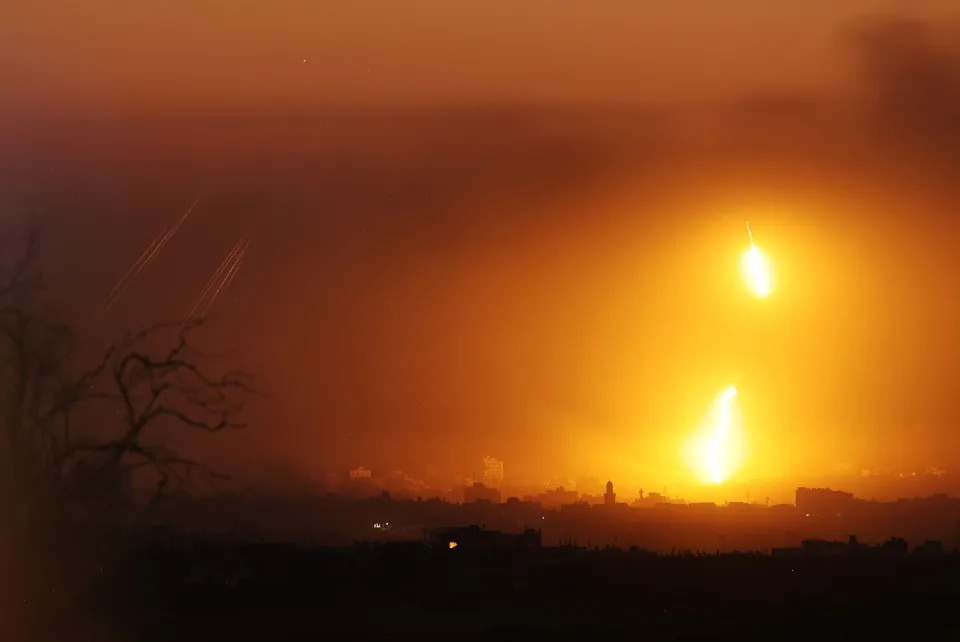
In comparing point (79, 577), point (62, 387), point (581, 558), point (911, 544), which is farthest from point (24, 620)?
point (911, 544)

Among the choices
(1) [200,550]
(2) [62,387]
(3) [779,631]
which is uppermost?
(2) [62,387]

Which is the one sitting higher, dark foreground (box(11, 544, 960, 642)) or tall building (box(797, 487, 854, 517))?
tall building (box(797, 487, 854, 517))

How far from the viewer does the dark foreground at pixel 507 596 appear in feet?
121

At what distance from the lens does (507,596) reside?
4378cm

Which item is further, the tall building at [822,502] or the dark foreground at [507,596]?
the tall building at [822,502]

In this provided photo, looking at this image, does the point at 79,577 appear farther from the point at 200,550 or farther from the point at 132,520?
the point at 200,550

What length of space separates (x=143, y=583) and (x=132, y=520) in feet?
7.14

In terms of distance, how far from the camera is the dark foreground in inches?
1457

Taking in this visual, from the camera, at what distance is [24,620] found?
38406mm

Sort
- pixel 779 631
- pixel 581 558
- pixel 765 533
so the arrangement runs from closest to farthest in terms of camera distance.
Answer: pixel 779 631, pixel 581 558, pixel 765 533

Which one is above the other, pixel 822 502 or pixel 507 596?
pixel 822 502

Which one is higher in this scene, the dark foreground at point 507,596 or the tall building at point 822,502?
the tall building at point 822,502

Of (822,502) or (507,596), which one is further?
(822,502)

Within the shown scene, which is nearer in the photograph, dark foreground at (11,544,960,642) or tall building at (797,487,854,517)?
dark foreground at (11,544,960,642)
